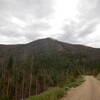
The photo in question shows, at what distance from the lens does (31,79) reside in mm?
55031

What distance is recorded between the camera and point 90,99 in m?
7.70

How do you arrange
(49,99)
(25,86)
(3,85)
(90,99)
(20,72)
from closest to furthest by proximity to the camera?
(49,99) < (90,99) < (3,85) < (25,86) < (20,72)

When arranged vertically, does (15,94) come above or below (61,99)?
below

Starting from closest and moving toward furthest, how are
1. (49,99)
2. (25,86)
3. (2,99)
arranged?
1. (49,99)
2. (2,99)
3. (25,86)

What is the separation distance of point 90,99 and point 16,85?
45741 millimetres

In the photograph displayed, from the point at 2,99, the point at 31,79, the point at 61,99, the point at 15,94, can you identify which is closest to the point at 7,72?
the point at 31,79

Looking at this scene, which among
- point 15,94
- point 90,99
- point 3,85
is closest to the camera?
point 90,99

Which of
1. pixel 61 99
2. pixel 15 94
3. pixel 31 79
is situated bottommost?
pixel 15 94

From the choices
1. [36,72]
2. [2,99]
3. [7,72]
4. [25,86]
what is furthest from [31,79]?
[2,99]

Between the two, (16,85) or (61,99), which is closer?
(61,99)

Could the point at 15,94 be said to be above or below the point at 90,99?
below

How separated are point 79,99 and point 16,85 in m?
45.5

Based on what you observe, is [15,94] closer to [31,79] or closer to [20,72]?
[31,79]

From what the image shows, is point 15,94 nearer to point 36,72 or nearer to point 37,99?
point 36,72
